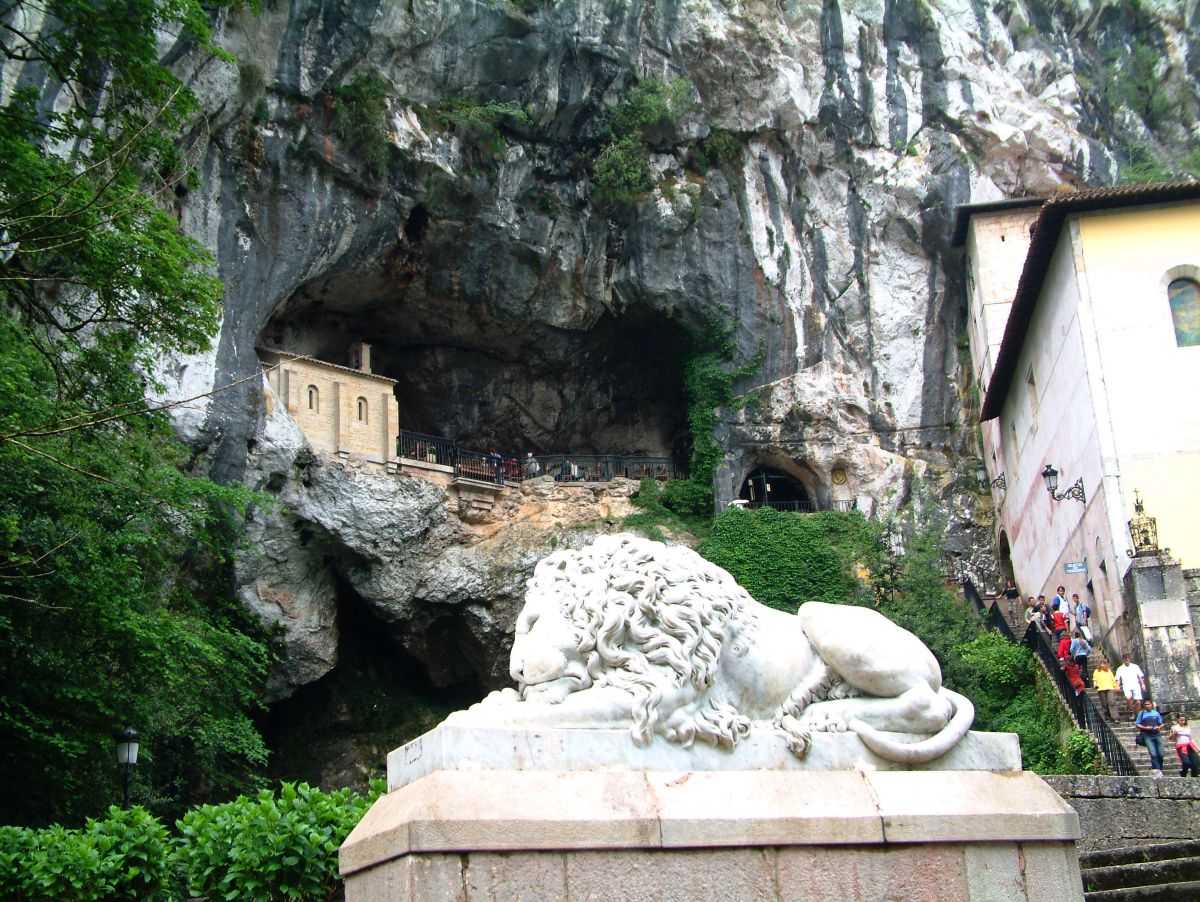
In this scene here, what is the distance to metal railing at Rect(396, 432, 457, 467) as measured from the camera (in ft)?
103

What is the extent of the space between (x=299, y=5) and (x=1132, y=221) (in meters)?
16.8

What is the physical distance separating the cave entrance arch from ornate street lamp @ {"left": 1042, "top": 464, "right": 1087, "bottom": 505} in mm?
9247

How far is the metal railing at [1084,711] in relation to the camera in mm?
15461

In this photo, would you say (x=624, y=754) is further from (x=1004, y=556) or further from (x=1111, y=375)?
(x=1004, y=556)

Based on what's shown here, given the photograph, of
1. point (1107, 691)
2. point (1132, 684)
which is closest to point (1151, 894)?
point (1132, 684)

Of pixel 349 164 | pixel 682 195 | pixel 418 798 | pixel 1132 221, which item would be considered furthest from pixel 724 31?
pixel 418 798

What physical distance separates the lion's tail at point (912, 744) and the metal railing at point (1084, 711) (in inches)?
352

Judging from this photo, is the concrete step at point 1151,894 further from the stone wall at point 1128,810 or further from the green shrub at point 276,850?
the green shrub at point 276,850

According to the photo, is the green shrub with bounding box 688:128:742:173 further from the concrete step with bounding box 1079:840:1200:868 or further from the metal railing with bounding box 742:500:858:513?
the concrete step with bounding box 1079:840:1200:868

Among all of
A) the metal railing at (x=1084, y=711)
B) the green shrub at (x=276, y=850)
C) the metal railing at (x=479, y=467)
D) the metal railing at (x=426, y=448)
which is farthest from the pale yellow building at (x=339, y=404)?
the green shrub at (x=276, y=850)

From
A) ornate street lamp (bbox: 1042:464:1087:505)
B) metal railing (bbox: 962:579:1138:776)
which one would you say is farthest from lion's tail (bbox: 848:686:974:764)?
ornate street lamp (bbox: 1042:464:1087:505)

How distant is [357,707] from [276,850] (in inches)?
791

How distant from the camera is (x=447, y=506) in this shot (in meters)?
29.5

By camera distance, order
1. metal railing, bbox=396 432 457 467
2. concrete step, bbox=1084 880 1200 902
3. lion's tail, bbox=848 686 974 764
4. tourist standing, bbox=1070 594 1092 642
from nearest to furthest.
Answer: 1. lion's tail, bbox=848 686 974 764
2. concrete step, bbox=1084 880 1200 902
3. tourist standing, bbox=1070 594 1092 642
4. metal railing, bbox=396 432 457 467
